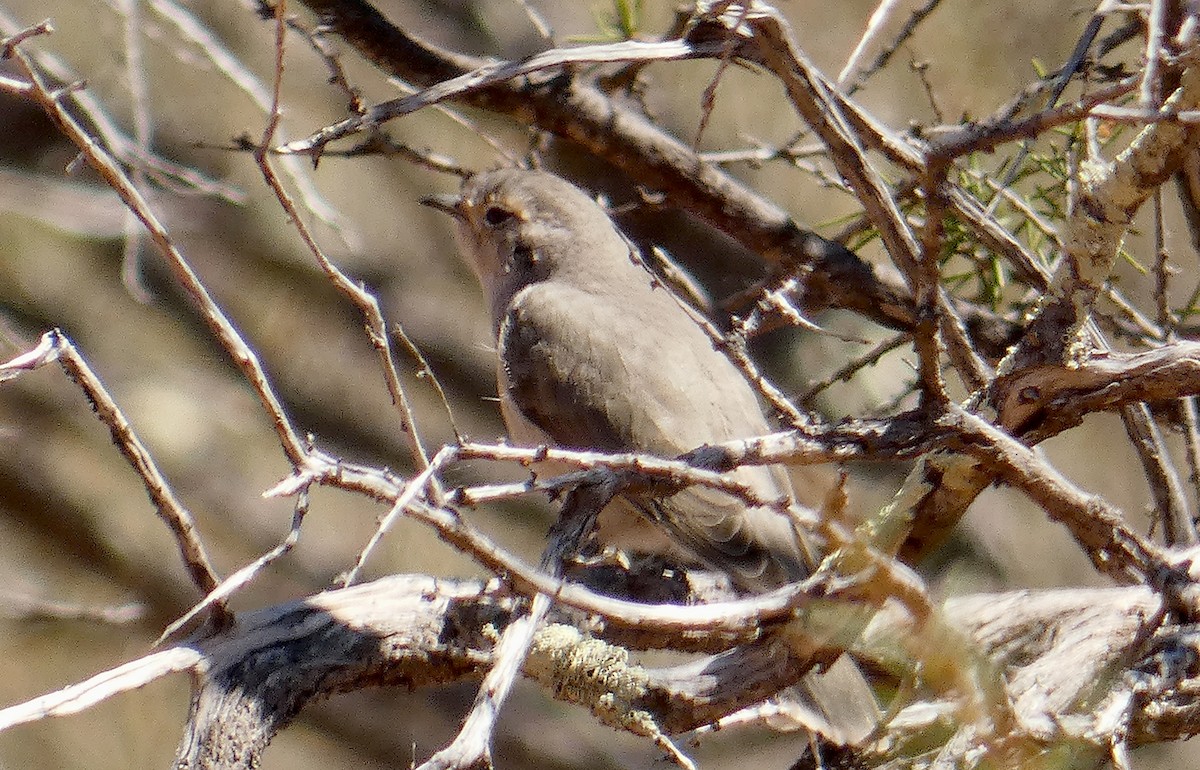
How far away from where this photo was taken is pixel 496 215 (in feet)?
14.8

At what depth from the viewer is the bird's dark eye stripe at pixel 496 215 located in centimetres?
448

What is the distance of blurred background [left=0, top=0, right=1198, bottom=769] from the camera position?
19.1 feet

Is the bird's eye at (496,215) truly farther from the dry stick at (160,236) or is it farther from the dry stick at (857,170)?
the dry stick at (160,236)

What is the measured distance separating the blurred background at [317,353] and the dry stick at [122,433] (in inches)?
143

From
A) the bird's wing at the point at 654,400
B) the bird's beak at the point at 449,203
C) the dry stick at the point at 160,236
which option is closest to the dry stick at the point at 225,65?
the bird's beak at the point at 449,203

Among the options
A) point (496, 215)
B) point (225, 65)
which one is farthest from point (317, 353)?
point (225, 65)

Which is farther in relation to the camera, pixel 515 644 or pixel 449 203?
pixel 449 203

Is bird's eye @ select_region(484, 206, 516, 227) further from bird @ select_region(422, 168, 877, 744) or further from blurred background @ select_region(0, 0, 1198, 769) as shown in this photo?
blurred background @ select_region(0, 0, 1198, 769)

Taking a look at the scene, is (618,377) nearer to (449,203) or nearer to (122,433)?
(449,203)

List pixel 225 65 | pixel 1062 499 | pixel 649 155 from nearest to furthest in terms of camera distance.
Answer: pixel 1062 499
pixel 649 155
pixel 225 65

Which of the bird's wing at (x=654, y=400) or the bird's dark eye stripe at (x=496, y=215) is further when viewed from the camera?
the bird's dark eye stripe at (x=496, y=215)

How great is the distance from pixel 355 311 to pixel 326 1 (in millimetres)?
2860

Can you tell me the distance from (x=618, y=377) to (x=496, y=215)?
1045 millimetres

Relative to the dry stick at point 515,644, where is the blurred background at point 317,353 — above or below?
above
